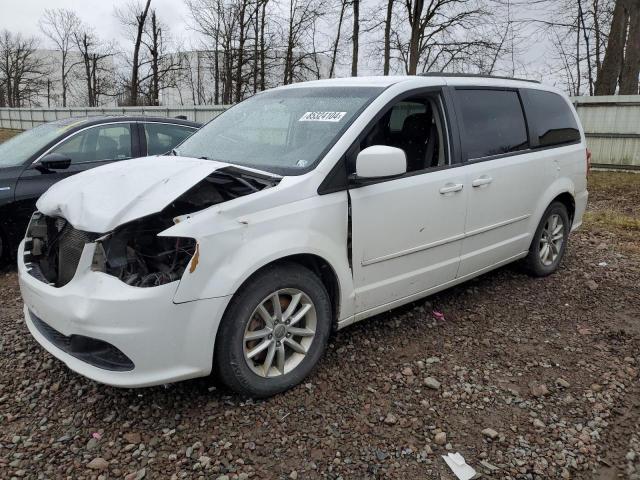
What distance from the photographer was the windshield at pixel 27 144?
17.4ft

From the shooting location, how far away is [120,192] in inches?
107

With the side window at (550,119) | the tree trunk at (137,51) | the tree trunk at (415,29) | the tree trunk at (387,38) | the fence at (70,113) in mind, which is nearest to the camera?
the side window at (550,119)

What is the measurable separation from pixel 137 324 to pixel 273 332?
76 cm

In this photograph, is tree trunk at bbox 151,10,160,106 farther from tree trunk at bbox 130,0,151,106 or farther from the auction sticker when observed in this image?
the auction sticker

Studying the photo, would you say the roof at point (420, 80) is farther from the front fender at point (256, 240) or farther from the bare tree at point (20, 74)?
the bare tree at point (20, 74)

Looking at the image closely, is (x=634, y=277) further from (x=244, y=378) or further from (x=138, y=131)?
(x=138, y=131)

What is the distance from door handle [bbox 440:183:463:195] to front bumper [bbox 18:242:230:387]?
71.2 inches

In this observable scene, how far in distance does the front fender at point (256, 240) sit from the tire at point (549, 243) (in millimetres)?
2461

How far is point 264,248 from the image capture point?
2.67 metres

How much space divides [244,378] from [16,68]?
55.7m

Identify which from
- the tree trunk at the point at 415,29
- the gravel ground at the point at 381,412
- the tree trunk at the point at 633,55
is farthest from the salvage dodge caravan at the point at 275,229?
the tree trunk at the point at 415,29

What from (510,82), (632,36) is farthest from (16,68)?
(510,82)

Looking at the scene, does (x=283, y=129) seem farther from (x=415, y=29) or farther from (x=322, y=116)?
(x=415, y=29)

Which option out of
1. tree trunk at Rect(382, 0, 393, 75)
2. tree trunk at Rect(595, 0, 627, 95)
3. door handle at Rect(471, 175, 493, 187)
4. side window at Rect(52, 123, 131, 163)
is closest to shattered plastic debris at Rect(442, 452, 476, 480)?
door handle at Rect(471, 175, 493, 187)
